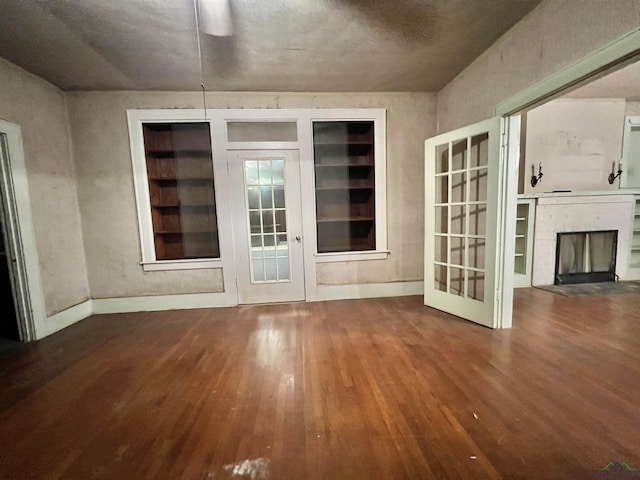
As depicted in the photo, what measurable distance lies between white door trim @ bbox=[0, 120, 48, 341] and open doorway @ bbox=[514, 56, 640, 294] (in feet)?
19.2

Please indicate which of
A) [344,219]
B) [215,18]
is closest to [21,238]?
[215,18]

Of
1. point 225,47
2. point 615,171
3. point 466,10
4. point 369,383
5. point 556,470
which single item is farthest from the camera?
point 615,171

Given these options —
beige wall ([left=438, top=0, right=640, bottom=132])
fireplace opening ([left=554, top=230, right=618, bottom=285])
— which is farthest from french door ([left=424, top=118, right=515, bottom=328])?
fireplace opening ([left=554, top=230, right=618, bottom=285])

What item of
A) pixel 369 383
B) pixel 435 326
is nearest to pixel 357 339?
pixel 369 383

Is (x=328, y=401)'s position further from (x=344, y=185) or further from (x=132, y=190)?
(x=132, y=190)

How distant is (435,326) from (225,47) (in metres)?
3.27

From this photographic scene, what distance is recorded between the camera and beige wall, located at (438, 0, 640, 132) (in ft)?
4.81

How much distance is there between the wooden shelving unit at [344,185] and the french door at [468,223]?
2.64ft

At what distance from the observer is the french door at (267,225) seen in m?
3.26

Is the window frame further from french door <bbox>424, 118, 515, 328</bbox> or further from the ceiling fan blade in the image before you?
the ceiling fan blade

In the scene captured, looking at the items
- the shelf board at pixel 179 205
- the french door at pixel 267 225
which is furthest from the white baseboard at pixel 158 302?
the shelf board at pixel 179 205

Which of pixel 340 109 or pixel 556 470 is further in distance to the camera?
pixel 340 109

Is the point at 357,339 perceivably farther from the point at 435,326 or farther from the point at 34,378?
the point at 34,378

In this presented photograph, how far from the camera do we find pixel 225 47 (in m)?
2.27
